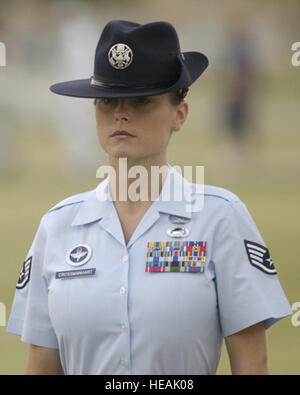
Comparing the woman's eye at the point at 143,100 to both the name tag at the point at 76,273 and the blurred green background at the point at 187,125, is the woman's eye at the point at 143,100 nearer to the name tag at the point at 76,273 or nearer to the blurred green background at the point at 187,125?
the name tag at the point at 76,273

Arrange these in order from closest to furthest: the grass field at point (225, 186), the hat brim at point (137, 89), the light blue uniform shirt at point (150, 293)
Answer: the light blue uniform shirt at point (150, 293), the hat brim at point (137, 89), the grass field at point (225, 186)

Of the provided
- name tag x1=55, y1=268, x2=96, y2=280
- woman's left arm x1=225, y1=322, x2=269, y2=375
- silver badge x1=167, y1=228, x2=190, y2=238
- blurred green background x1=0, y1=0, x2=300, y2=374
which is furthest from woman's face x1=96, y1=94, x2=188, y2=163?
blurred green background x1=0, y1=0, x2=300, y2=374

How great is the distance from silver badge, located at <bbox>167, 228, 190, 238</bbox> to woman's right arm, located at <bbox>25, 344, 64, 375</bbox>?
537 mm

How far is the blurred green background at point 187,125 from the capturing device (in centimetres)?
922

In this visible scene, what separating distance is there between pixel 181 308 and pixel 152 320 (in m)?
0.09

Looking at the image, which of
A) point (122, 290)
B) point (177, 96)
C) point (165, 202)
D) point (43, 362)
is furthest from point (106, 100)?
point (43, 362)

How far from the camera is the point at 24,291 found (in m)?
3.21

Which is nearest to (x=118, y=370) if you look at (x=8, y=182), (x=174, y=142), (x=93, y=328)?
(x=93, y=328)

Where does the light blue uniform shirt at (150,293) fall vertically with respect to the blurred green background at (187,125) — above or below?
below

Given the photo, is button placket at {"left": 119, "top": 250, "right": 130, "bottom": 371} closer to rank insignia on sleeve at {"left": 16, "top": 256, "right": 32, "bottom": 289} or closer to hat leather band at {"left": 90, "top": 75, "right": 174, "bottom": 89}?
rank insignia on sleeve at {"left": 16, "top": 256, "right": 32, "bottom": 289}

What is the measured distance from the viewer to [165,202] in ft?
10.1

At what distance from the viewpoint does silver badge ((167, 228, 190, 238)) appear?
3045mm

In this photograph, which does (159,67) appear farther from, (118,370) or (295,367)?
(295,367)

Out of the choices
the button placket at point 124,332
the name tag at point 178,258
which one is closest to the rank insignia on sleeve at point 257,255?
the name tag at point 178,258
